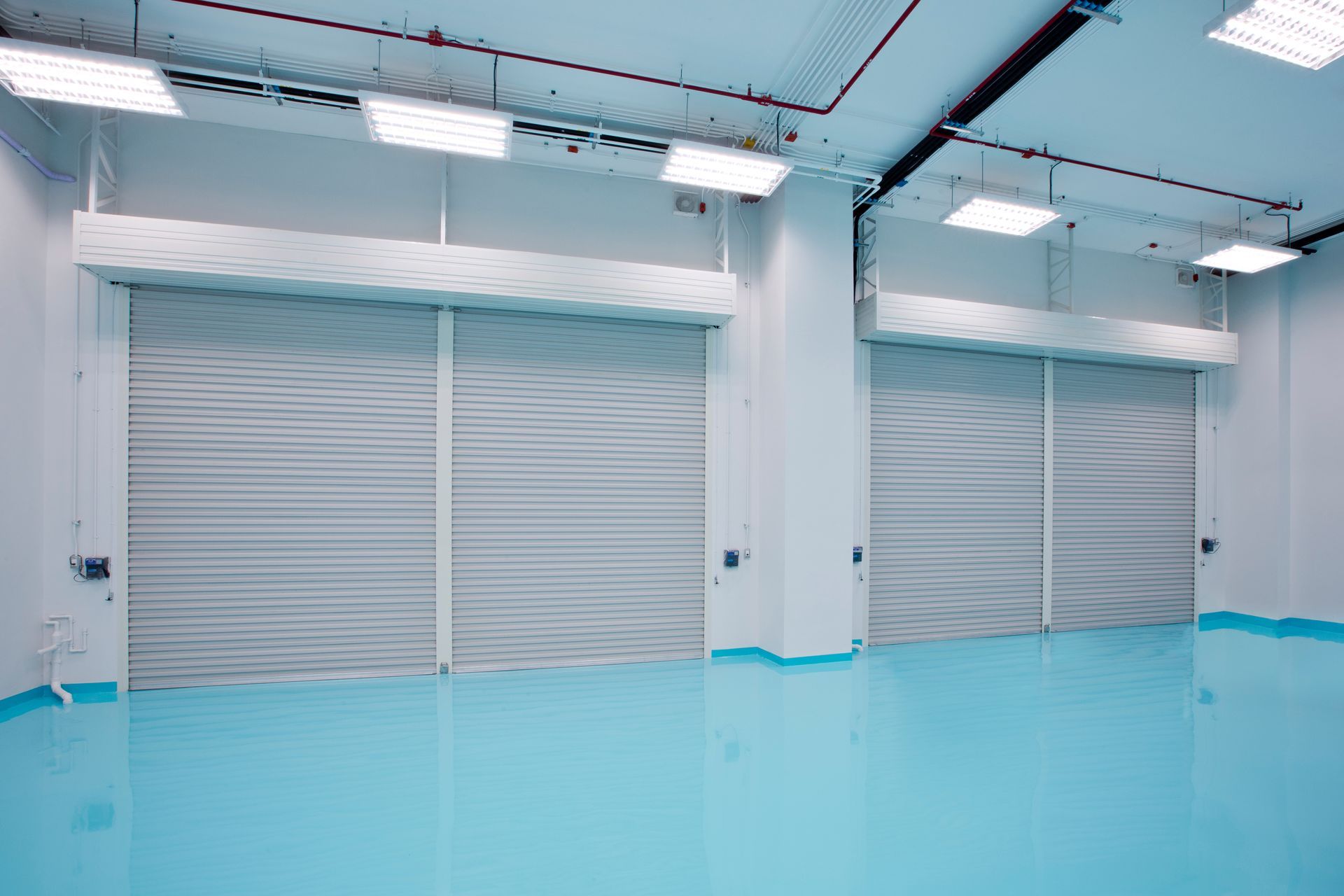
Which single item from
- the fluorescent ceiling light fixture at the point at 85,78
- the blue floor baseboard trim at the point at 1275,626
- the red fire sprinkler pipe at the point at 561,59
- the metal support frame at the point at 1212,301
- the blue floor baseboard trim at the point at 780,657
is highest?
the red fire sprinkler pipe at the point at 561,59

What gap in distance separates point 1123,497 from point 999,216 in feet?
13.8

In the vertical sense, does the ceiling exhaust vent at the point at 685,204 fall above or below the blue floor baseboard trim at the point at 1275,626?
above

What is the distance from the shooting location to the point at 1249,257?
6543 millimetres

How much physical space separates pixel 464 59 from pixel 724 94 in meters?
1.82

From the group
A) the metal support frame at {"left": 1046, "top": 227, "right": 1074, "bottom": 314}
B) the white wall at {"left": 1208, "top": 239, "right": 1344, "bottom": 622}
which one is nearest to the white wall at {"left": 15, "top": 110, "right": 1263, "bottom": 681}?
the metal support frame at {"left": 1046, "top": 227, "right": 1074, "bottom": 314}

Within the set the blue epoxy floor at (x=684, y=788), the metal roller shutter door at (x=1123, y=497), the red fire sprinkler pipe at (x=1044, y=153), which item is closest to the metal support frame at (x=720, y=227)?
the red fire sprinkler pipe at (x=1044, y=153)

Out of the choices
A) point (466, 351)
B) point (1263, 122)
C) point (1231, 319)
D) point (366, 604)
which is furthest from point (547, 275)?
point (1231, 319)

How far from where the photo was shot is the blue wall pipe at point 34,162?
4227 mm

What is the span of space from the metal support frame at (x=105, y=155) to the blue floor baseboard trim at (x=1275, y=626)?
1155cm

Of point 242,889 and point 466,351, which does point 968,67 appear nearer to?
point 466,351

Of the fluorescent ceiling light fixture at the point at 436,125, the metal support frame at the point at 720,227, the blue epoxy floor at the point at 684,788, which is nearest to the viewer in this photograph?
the blue epoxy floor at the point at 684,788

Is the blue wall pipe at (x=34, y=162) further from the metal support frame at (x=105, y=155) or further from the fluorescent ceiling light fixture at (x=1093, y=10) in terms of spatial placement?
the fluorescent ceiling light fixture at (x=1093, y=10)

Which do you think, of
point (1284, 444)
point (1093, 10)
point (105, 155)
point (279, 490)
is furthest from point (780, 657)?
point (1284, 444)

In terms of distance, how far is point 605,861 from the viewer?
8.77 feet
